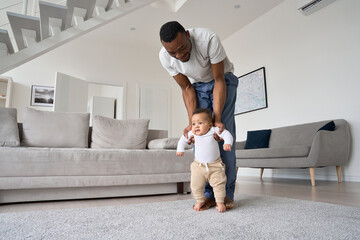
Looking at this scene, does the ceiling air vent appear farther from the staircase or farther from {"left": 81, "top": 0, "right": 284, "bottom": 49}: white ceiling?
the staircase

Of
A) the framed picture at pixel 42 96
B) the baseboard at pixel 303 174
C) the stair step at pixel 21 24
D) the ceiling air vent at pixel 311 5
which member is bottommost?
the baseboard at pixel 303 174

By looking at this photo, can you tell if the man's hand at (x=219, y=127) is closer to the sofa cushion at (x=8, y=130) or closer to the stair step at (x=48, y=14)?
the sofa cushion at (x=8, y=130)

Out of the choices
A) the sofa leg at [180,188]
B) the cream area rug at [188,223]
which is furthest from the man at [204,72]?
the sofa leg at [180,188]

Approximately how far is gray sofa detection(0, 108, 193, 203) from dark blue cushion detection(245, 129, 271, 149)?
2.16m

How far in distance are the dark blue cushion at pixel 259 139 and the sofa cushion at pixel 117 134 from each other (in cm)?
220

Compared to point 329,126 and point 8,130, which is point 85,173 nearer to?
point 8,130

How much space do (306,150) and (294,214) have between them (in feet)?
6.76

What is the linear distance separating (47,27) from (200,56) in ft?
7.84

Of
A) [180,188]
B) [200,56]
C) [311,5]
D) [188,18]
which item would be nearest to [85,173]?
[180,188]

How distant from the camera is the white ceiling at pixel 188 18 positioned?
4.77 m

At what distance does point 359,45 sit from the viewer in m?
3.38

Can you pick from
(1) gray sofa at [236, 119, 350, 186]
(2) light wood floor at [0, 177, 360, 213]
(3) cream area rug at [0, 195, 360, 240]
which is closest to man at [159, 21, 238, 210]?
(3) cream area rug at [0, 195, 360, 240]

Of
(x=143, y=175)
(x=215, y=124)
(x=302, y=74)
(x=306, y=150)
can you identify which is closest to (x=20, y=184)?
(x=143, y=175)

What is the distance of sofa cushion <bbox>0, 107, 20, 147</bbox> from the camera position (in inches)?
86.1
